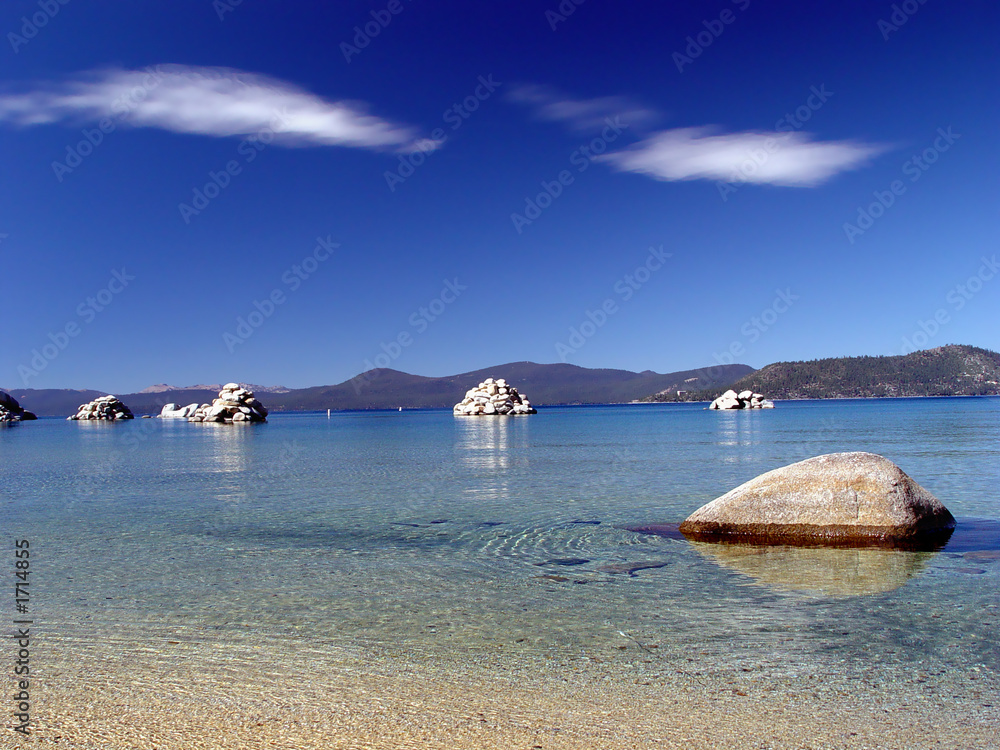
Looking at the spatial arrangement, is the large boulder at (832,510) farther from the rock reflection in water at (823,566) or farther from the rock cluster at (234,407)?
the rock cluster at (234,407)

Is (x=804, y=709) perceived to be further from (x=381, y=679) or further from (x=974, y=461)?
(x=974, y=461)

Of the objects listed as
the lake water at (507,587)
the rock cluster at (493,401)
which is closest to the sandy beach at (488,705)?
the lake water at (507,587)

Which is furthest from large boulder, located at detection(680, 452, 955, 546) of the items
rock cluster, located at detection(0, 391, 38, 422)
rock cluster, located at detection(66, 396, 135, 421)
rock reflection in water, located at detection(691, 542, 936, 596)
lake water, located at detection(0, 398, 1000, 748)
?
rock cluster, located at detection(66, 396, 135, 421)

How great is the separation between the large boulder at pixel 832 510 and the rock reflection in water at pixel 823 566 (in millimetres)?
479

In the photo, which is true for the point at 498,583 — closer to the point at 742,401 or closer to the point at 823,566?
the point at 823,566

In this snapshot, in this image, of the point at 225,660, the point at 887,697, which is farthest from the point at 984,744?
the point at 225,660

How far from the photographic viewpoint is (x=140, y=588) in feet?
34.3

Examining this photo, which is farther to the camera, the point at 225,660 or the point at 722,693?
the point at 225,660

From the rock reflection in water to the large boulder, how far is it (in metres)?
0.48

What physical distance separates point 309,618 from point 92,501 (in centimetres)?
1650

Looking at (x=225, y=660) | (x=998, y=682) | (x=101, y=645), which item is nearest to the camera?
(x=998, y=682)

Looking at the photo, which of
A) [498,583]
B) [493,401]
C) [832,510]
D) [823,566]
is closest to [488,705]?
[498,583]

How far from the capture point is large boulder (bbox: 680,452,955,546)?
12.7 m

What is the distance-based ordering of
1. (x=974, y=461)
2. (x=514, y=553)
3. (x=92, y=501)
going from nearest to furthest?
(x=514, y=553)
(x=92, y=501)
(x=974, y=461)
